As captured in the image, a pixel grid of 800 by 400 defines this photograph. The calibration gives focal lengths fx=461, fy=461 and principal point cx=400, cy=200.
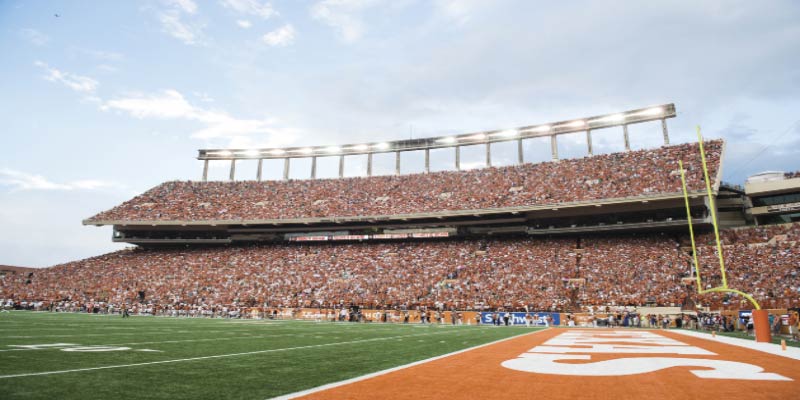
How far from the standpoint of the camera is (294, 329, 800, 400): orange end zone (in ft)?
15.5

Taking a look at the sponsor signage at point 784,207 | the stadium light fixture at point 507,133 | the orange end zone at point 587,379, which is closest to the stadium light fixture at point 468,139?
the stadium light fixture at point 507,133

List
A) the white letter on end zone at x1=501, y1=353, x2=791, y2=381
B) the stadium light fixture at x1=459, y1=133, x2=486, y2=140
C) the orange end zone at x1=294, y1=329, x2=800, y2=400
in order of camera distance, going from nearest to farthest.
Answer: the orange end zone at x1=294, y1=329, x2=800, y2=400, the white letter on end zone at x1=501, y1=353, x2=791, y2=381, the stadium light fixture at x1=459, y1=133, x2=486, y2=140

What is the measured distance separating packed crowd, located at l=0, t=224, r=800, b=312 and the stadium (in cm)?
16

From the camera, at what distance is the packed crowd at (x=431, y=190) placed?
35.4 meters

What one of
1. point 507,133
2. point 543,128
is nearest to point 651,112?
point 543,128

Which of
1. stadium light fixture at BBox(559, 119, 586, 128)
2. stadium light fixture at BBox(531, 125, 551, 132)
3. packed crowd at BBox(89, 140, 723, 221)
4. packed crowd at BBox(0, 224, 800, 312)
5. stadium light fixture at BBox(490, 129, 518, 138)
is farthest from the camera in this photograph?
stadium light fixture at BBox(490, 129, 518, 138)

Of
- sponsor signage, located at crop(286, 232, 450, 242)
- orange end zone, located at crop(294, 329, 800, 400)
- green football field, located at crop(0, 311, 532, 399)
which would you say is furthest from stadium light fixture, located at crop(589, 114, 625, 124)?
green football field, located at crop(0, 311, 532, 399)

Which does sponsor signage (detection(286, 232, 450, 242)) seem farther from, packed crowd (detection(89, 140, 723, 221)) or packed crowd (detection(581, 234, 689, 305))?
packed crowd (detection(581, 234, 689, 305))

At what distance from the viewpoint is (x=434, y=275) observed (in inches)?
1382

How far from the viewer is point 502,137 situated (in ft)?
147

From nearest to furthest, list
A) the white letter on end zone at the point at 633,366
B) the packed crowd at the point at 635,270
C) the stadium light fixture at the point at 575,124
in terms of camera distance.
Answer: the white letter on end zone at the point at 633,366 → the packed crowd at the point at 635,270 → the stadium light fixture at the point at 575,124

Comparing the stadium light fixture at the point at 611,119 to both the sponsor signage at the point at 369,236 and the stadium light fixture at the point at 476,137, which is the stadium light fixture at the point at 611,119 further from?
the sponsor signage at the point at 369,236

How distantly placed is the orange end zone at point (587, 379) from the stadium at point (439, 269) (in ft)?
0.50

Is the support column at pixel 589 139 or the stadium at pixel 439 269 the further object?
the support column at pixel 589 139
